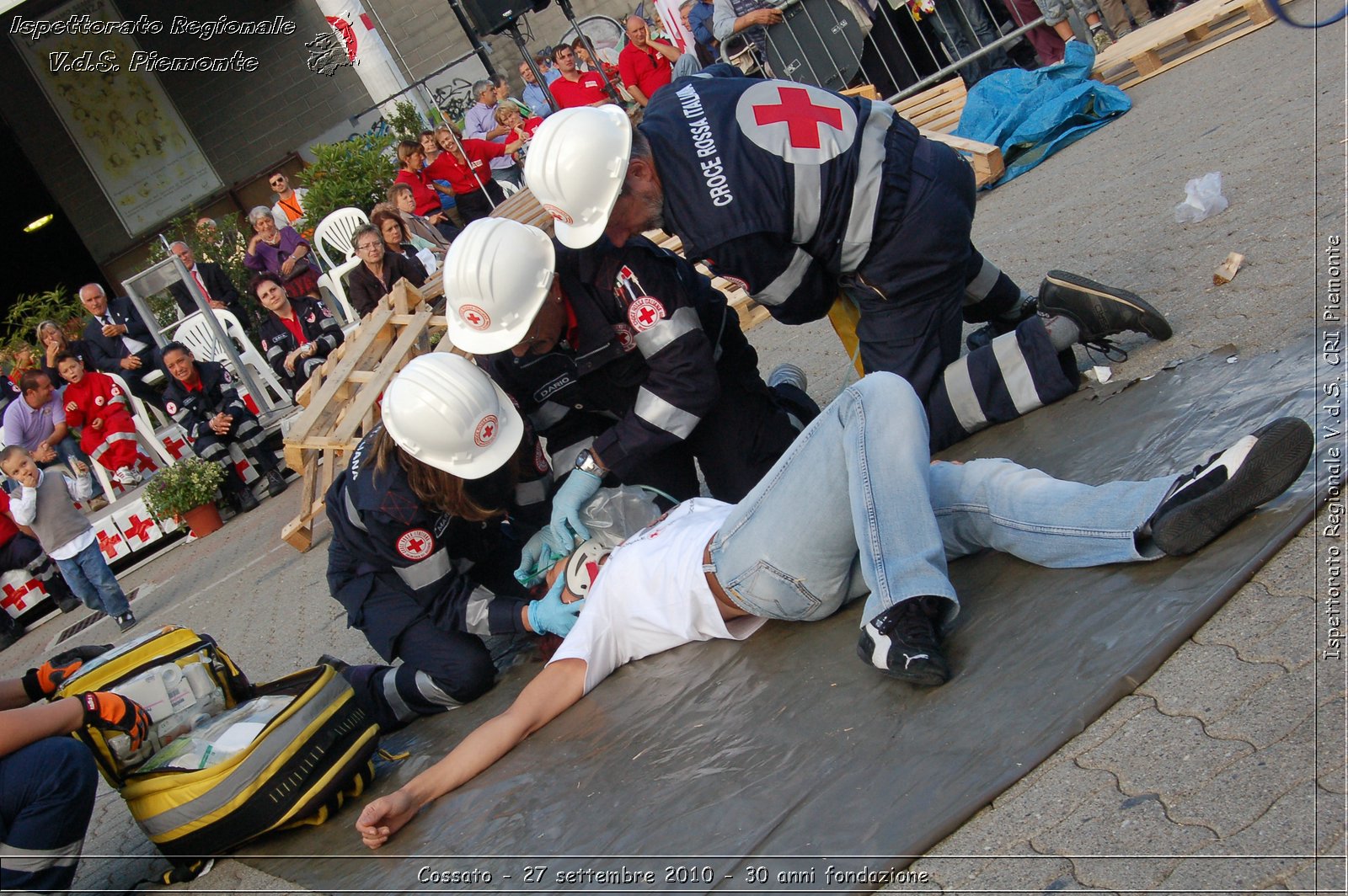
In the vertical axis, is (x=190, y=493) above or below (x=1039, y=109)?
above

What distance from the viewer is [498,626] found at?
155 inches

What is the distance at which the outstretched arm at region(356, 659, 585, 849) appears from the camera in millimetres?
3119

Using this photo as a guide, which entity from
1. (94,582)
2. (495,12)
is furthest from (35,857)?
(495,12)

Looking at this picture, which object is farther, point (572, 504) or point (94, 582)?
point (94, 582)

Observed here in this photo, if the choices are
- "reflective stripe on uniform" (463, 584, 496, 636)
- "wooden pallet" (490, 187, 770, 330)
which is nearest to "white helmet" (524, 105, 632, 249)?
"reflective stripe on uniform" (463, 584, 496, 636)

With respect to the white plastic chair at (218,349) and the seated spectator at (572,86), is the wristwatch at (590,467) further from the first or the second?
the seated spectator at (572,86)

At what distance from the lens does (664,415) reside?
3.75 meters

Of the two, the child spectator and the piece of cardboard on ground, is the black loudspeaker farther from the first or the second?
the piece of cardboard on ground

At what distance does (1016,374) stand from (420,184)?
28.5 feet

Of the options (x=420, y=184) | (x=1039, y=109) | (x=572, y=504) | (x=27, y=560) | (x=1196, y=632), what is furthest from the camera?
(x=420, y=184)

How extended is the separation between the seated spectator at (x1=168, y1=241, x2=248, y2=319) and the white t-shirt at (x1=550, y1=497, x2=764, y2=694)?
29.5ft

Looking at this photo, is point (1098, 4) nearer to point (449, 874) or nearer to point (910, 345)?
point (910, 345)

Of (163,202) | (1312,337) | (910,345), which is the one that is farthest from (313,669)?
(163,202)

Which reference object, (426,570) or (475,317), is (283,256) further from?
(475,317)
